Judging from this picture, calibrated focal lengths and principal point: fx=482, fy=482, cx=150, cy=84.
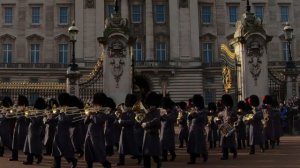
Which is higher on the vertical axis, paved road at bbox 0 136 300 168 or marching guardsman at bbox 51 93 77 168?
marching guardsman at bbox 51 93 77 168

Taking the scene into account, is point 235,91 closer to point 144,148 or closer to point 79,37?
point 144,148

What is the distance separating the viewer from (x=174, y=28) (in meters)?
50.2

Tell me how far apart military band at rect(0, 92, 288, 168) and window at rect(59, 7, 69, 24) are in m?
36.2

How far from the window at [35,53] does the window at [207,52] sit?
1793 centimetres

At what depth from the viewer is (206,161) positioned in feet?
46.8

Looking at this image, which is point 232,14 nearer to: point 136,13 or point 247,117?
point 136,13

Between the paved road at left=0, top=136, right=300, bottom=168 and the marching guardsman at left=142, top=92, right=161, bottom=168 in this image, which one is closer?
the marching guardsman at left=142, top=92, right=161, bottom=168

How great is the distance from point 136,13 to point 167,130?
38.0 m

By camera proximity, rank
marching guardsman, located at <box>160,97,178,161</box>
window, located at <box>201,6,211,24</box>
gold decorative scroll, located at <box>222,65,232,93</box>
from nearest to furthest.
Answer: marching guardsman, located at <box>160,97,178,161</box> < gold decorative scroll, located at <box>222,65,232,93</box> < window, located at <box>201,6,211,24</box>

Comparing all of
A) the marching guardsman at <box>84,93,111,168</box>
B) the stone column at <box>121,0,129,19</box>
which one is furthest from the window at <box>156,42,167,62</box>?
the marching guardsman at <box>84,93,111,168</box>

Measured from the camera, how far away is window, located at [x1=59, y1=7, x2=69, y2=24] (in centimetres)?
5259

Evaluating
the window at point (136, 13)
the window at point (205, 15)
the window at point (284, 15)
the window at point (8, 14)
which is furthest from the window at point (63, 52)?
the window at point (284, 15)

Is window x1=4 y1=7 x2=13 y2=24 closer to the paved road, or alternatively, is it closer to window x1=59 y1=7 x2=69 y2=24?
window x1=59 y1=7 x2=69 y2=24

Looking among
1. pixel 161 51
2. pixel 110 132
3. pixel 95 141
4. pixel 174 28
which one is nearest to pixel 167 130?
pixel 110 132
